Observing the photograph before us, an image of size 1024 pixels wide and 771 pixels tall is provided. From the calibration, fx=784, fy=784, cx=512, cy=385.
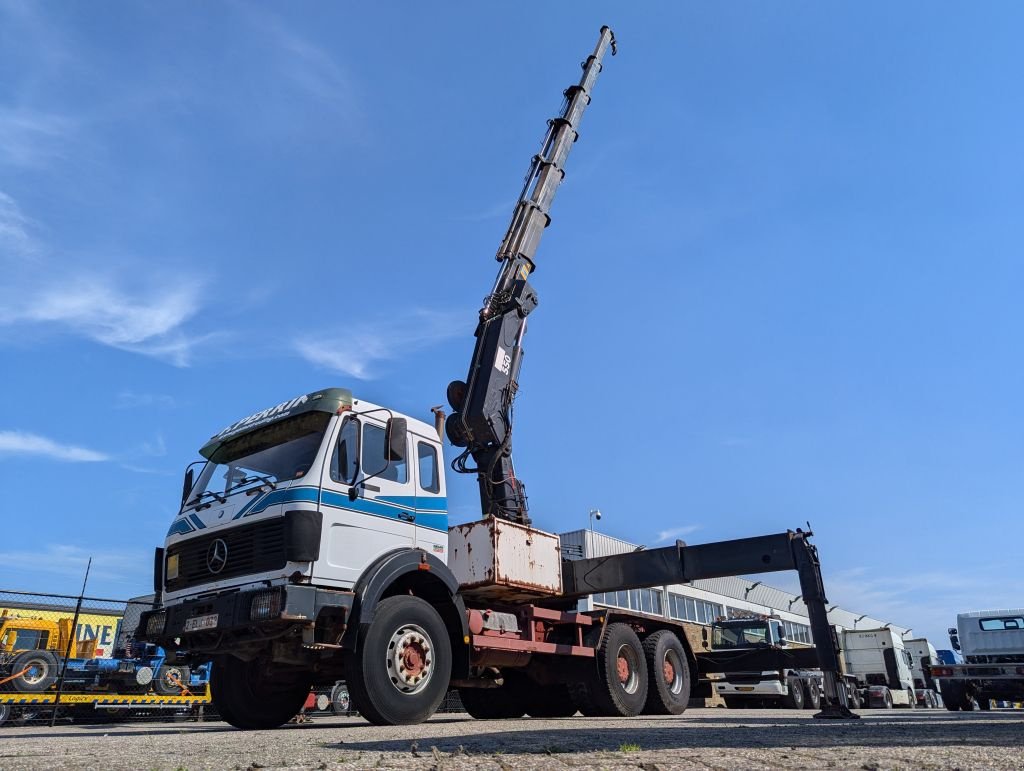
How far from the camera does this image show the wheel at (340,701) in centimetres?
1828

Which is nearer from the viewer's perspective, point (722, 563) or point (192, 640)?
point (192, 640)

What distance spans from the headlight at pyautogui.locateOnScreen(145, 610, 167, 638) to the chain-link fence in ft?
14.3

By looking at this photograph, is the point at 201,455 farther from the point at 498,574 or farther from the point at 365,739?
the point at 365,739

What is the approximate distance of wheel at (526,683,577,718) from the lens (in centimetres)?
1112

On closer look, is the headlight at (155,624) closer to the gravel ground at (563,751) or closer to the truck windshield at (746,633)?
the gravel ground at (563,751)

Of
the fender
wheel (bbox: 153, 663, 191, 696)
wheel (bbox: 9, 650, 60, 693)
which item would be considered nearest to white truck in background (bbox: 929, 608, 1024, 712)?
the fender

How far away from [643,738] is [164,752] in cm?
316

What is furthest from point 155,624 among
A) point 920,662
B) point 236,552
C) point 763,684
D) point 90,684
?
point 920,662

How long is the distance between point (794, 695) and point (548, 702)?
33.4ft

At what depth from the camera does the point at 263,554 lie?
23.2 ft

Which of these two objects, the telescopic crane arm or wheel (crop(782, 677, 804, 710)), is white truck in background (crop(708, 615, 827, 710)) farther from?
the telescopic crane arm

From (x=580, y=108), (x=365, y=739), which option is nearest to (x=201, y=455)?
(x=365, y=739)

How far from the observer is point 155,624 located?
301 inches

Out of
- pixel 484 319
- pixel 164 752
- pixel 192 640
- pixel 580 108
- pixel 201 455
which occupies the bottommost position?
pixel 164 752
